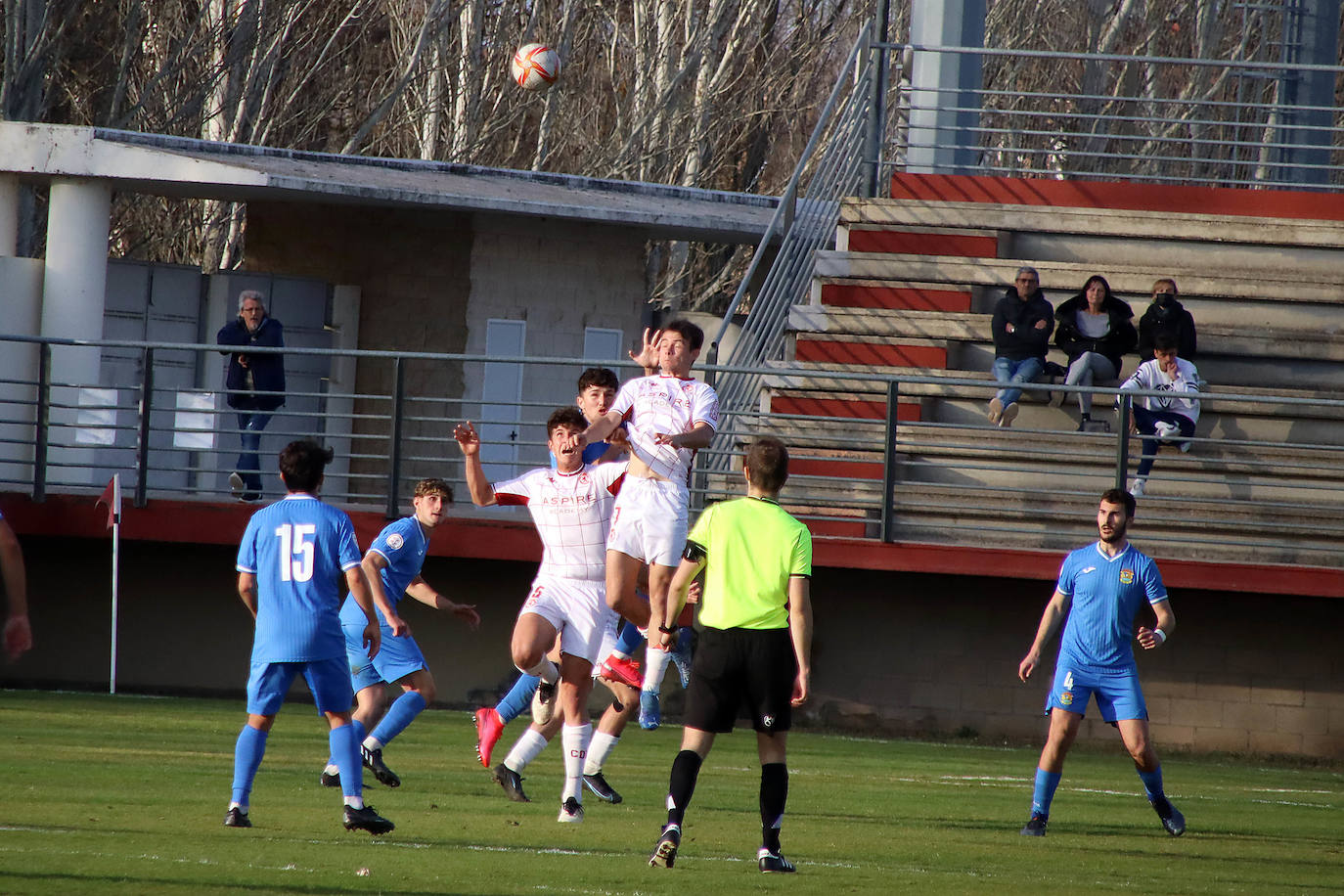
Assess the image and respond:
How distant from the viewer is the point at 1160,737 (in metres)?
15.7

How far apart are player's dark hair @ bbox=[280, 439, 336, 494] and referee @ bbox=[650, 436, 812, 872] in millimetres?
1920

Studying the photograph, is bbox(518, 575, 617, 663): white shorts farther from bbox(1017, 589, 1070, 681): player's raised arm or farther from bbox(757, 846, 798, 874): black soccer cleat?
bbox(1017, 589, 1070, 681): player's raised arm

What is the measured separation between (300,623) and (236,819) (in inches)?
37.6

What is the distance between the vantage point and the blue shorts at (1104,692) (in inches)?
393

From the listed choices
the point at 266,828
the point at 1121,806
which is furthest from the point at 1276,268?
the point at 266,828

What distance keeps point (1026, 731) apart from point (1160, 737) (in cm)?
114

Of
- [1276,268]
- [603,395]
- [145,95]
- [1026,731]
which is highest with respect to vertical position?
[145,95]

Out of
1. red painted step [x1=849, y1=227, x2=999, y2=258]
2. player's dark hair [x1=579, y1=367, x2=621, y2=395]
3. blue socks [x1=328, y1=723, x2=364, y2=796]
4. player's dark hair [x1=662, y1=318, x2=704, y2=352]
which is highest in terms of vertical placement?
red painted step [x1=849, y1=227, x2=999, y2=258]

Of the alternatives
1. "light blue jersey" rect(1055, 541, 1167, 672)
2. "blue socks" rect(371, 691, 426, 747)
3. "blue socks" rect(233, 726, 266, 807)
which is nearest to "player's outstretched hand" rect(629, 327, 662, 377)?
"blue socks" rect(371, 691, 426, 747)

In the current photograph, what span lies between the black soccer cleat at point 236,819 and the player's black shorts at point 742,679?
2168 millimetres

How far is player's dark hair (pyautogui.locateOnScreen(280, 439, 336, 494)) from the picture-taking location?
27.4ft

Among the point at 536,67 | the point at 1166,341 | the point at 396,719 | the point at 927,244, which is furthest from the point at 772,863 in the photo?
the point at 536,67

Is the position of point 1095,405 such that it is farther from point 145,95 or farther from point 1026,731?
point 145,95

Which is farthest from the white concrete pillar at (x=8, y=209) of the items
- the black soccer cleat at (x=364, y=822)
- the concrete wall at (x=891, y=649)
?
the black soccer cleat at (x=364, y=822)
